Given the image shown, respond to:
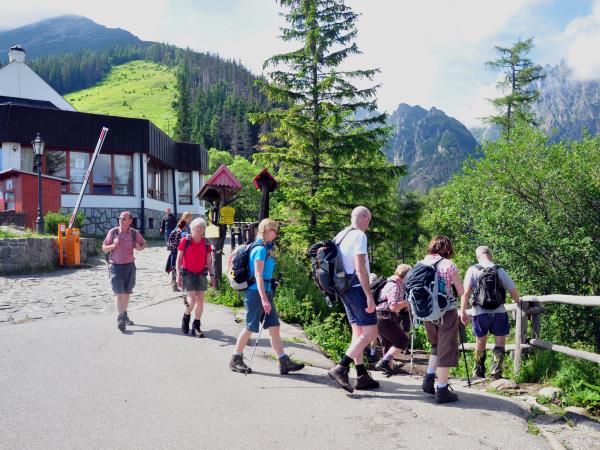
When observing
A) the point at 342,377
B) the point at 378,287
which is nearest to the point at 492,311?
the point at 378,287

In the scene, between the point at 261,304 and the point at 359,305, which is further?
the point at 261,304

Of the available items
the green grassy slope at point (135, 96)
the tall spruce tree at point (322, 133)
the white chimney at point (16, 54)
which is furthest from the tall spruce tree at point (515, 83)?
the green grassy slope at point (135, 96)

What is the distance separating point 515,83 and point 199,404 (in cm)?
3354

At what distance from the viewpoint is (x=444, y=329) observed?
5723mm

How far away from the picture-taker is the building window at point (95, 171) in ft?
89.4

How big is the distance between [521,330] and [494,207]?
43.9 feet

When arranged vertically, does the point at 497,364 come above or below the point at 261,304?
below

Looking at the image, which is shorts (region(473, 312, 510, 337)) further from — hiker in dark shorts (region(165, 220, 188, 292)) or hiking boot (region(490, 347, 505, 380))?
hiker in dark shorts (region(165, 220, 188, 292))

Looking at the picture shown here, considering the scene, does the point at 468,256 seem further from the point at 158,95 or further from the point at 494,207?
the point at 158,95

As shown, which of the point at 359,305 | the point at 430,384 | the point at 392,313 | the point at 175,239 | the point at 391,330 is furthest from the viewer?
the point at 175,239

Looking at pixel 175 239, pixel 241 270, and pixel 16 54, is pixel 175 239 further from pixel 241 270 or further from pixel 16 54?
pixel 16 54

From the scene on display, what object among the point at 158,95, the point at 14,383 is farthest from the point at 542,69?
the point at 158,95

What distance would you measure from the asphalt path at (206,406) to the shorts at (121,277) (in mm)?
1180

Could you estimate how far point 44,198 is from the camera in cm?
2189
